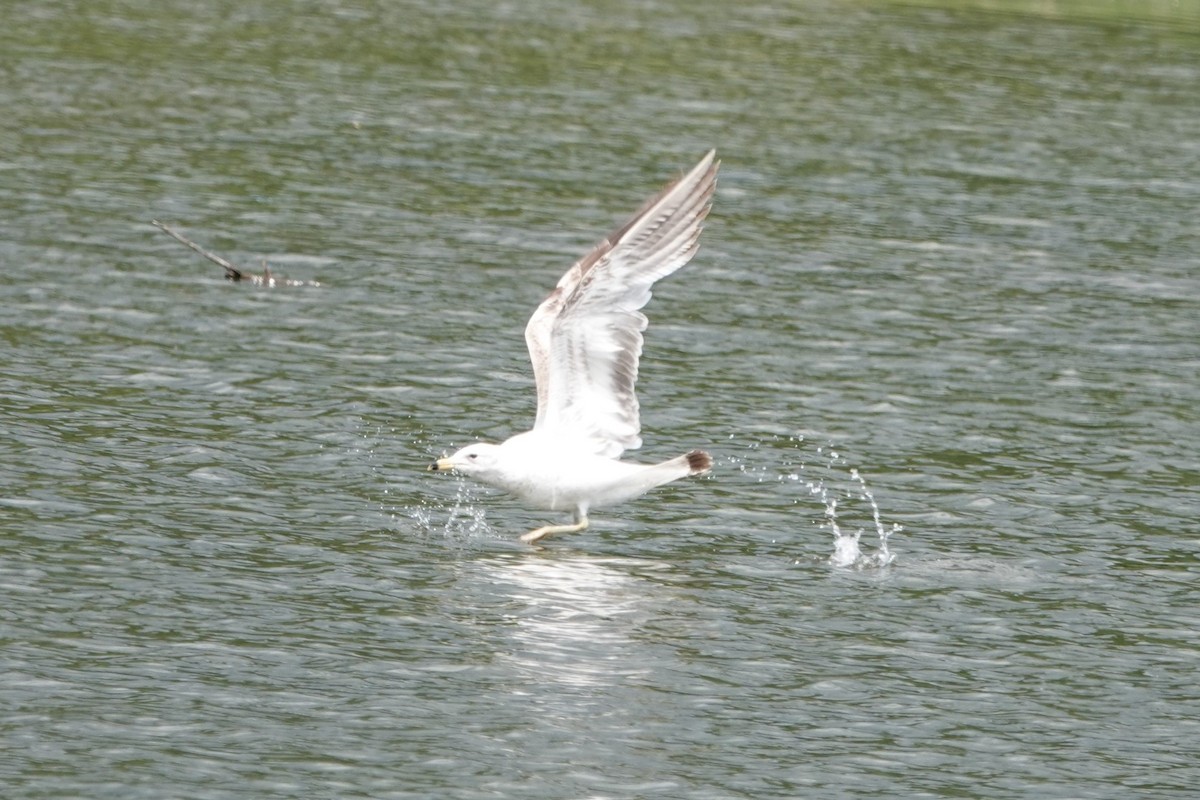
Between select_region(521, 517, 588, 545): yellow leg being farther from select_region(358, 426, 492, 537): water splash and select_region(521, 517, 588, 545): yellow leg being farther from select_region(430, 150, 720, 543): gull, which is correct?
select_region(358, 426, 492, 537): water splash

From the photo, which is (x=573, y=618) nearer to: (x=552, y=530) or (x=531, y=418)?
(x=552, y=530)

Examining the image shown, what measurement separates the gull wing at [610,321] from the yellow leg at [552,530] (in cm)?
55

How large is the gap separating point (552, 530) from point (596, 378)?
115 centimetres

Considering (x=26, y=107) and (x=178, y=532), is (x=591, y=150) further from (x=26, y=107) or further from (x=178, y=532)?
(x=178, y=532)

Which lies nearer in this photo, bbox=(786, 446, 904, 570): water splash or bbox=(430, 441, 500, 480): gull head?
bbox=(430, 441, 500, 480): gull head

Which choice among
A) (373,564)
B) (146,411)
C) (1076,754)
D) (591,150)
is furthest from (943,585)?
(591,150)

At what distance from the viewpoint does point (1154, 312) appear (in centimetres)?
2466

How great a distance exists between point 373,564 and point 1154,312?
12.1 meters

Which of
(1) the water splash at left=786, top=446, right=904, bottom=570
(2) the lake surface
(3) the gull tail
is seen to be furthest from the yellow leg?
(1) the water splash at left=786, top=446, right=904, bottom=570

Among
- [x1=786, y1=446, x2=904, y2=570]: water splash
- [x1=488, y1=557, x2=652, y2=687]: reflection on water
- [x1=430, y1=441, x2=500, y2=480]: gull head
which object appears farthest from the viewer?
[x1=786, y1=446, x2=904, y2=570]: water splash

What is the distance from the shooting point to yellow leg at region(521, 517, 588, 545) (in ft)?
53.2

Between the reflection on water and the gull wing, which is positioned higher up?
the gull wing

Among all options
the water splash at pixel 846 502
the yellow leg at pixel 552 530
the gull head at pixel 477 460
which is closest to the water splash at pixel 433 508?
the yellow leg at pixel 552 530

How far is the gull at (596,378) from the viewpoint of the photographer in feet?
51.1
